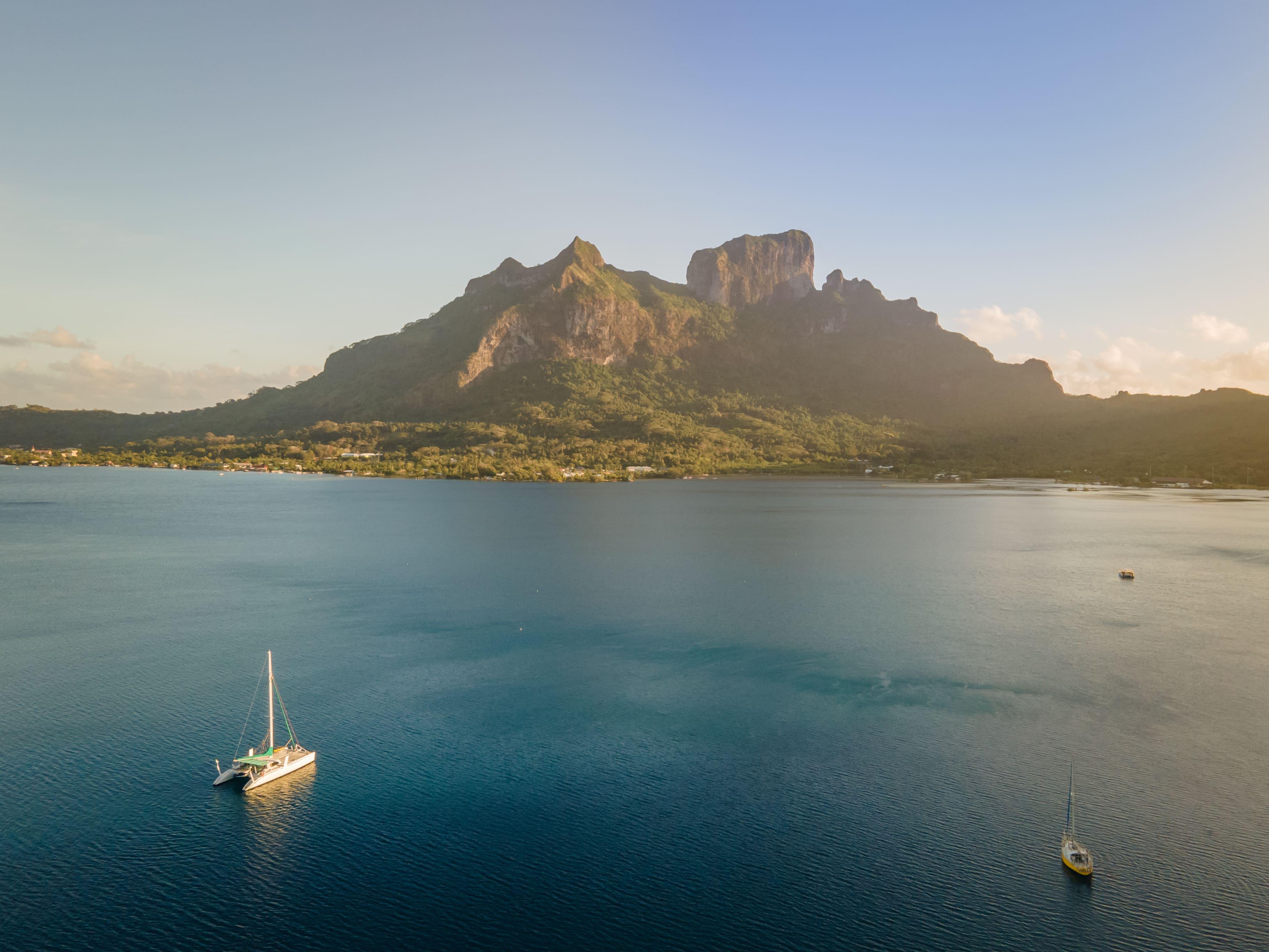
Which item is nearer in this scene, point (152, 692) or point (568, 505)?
point (152, 692)

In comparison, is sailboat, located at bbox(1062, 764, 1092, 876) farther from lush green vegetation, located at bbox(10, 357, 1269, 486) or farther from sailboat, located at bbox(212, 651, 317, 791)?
lush green vegetation, located at bbox(10, 357, 1269, 486)

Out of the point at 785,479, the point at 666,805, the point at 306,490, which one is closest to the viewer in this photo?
the point at 666,805

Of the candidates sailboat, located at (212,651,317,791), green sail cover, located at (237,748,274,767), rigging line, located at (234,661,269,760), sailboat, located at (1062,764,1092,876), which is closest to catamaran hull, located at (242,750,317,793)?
sailboat, located at (212,651,317,791)

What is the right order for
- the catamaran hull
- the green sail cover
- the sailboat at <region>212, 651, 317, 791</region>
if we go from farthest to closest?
the green sail cover, the sailboat at <region>212, 651, 317, 791</region>, the catamaran hull

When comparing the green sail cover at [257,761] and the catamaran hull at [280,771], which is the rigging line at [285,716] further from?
the green sail cover at [257,761]

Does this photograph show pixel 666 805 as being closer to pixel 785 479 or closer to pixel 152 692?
pixel 152 692

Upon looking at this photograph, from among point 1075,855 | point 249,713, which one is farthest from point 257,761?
point 1075,855

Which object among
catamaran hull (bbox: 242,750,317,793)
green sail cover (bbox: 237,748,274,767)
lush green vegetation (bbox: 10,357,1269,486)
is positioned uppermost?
lush green vegetation (bbox: 10,357,1269,486)

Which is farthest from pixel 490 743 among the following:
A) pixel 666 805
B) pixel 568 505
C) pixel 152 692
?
pixel 568 505
